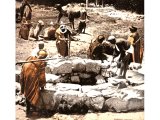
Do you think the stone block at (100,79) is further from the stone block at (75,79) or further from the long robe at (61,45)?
the long robe at (61,45)

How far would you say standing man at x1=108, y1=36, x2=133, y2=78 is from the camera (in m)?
3.52

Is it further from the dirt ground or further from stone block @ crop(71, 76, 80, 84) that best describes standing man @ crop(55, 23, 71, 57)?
stone block @ crop(71, 76, 80, 84)

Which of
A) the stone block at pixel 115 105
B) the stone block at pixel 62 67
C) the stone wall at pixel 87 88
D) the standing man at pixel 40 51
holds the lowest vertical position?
the stone block at pixel 115 105

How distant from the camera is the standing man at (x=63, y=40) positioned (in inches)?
138

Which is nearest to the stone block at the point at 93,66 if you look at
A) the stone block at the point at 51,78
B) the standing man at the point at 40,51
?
the stone block at the point at 51,78

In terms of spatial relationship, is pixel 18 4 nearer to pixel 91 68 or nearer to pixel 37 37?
pixel 37 37

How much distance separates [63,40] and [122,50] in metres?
0.66

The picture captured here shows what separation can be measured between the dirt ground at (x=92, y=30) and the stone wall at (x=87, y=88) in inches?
2.7

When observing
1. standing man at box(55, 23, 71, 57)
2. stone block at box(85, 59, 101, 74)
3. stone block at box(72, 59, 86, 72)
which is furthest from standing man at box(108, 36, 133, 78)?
standing man at box(55, 23, 71, 57)
